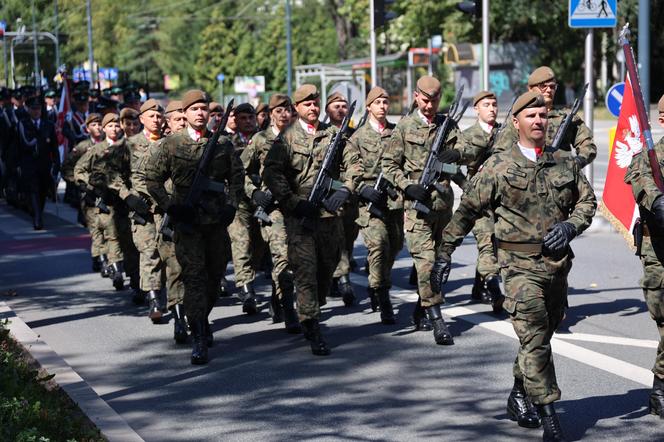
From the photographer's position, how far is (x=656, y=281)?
6957 mm

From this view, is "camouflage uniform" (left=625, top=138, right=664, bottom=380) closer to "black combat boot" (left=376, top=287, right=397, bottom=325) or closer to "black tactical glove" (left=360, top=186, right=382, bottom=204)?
"black tactical glove" (left=360, top=186, right=382, bottom=204)

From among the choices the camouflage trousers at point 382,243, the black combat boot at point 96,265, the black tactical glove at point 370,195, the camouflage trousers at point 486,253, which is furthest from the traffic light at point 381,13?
the black tactical glove at point 370,195

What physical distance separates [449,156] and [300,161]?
1.13 meters

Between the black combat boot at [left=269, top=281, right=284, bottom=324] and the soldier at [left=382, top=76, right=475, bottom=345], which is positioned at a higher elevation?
the soldier at [left=382, top=76, right=475, bottom=345]

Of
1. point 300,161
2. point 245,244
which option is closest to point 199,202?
point 300,161

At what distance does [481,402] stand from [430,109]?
280 cm

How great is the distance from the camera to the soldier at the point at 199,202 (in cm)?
862

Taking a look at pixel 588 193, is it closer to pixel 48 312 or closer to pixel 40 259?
pixel 48 312

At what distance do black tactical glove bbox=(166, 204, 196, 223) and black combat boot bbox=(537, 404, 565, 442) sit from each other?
→ 318 cm

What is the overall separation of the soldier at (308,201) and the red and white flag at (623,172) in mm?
1855

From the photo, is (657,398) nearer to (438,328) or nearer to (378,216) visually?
(438,328)

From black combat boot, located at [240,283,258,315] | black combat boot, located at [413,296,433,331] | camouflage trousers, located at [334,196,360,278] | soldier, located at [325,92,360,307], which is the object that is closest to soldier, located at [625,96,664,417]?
black combat boot, located at [413,296,433,331]

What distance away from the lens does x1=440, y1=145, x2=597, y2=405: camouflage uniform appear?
6391 millimetres

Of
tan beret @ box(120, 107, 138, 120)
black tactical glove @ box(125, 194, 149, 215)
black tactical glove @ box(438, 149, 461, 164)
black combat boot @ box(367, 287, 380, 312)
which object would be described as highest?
tan beret @ box(120, 107, 138, 120)
